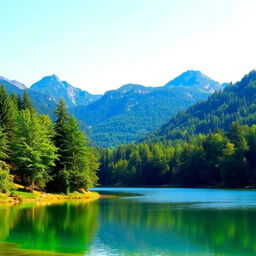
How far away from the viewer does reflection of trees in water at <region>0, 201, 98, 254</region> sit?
30.8 meters

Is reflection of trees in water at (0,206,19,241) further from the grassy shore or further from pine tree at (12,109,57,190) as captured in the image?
pine tree at (12,109,57,190)

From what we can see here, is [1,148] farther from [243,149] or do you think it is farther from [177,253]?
[243,149]

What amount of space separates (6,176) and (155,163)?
440ft

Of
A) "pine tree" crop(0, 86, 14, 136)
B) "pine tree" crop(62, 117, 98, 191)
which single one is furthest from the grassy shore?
"pine tree" crop(0, 86, 14, 136)

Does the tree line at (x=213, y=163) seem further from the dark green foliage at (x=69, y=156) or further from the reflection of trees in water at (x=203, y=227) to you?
the reflection of trees in water at (x=203, y=227)

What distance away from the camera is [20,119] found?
80.6 meters

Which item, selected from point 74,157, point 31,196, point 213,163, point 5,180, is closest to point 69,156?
point 74,157

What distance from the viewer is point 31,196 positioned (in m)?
74.5

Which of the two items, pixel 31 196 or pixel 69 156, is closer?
pixel 31 196

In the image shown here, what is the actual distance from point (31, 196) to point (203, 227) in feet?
136

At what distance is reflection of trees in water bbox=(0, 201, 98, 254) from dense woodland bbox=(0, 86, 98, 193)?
2152cm

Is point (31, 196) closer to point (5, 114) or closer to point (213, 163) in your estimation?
point (5, 114)

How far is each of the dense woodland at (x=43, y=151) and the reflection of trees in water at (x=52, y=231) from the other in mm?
21518

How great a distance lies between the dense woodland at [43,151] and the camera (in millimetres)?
77000
